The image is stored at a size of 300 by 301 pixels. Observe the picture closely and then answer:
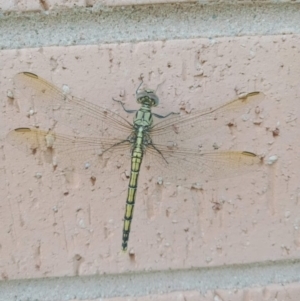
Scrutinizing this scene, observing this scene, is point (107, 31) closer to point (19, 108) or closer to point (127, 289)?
point (19, 108)

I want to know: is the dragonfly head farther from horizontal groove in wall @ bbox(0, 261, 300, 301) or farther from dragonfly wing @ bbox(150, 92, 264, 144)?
horizontal groove in wall @ bbox(0, 261, 300, 301)

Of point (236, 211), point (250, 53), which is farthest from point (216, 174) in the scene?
point (250, 53)

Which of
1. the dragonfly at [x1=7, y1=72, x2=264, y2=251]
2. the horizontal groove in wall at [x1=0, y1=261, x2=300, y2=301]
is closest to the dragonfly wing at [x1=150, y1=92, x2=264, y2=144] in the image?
the dragonfly at [x1=7, y1=72, x2=264, y2=251]

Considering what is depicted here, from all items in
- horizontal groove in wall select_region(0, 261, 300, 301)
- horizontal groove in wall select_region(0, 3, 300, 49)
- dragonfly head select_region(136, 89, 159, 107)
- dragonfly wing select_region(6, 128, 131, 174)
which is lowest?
horizontal groove in wall select_region(0, 261, 300, 301)

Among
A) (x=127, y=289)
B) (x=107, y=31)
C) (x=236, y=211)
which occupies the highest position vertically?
(x=107, y=31)

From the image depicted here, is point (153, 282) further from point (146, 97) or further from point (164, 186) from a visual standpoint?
point (146, 97)

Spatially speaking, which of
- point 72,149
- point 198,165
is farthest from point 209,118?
point 72,149
